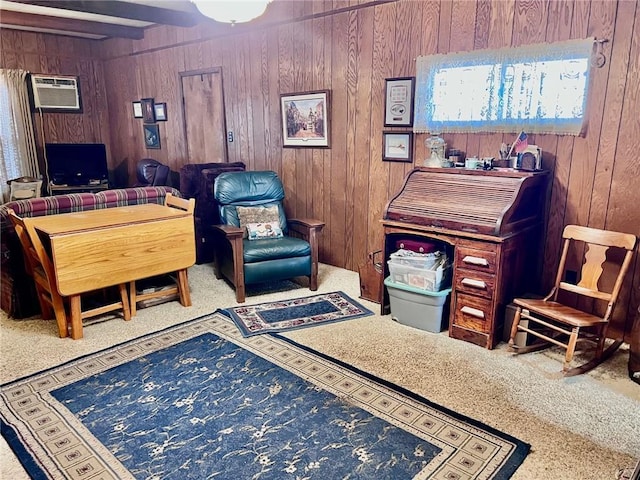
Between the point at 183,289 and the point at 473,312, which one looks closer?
the point at 473,312

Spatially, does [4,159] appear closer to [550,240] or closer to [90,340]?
[90,340]

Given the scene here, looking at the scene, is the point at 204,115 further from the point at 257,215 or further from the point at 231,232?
the point at 231,232

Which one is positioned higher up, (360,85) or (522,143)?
(360,85)

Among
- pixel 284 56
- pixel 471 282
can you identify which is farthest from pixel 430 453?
pixel 284 56

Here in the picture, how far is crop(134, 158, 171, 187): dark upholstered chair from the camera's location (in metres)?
5.84

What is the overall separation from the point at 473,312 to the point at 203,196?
278 cm

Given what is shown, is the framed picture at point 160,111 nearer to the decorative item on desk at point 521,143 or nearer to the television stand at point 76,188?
the television stand at point 76,188

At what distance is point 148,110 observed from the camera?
6.46 metres

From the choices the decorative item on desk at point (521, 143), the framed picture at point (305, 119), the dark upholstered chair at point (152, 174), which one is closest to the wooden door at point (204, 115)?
the dark upholstered chair at point (152, 174)

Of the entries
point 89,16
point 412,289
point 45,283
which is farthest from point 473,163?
point 89,16

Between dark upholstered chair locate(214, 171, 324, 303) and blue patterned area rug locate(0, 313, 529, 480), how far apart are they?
0.94m

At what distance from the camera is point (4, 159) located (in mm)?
6281

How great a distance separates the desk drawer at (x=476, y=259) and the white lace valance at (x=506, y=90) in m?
0.97

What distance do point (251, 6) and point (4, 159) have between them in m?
5.45
